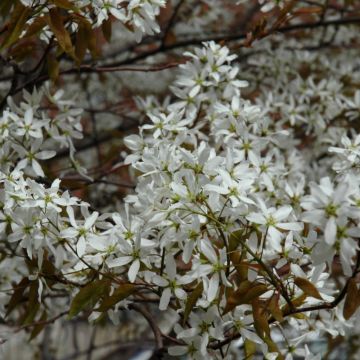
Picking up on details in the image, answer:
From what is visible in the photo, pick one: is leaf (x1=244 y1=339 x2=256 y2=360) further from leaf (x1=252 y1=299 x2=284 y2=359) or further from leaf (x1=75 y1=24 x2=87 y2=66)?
leaf (x1=75 y1=24 x2=87 y2=66)

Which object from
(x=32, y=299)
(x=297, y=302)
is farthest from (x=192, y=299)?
(x=32, y=299)

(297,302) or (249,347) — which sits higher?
(297,302)

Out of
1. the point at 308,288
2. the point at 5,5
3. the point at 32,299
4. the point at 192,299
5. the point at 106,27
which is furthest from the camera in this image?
the point at 106,27

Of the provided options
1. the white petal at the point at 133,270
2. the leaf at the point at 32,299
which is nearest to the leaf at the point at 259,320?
the white petal at the point at 133,270

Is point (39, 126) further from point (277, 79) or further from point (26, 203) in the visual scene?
point (277, 79)

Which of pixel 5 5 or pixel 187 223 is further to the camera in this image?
pixel 5 5

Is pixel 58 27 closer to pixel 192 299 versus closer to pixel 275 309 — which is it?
pixel 192 299

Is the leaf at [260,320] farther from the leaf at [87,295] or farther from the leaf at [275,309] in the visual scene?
the leaf at [87,295]
